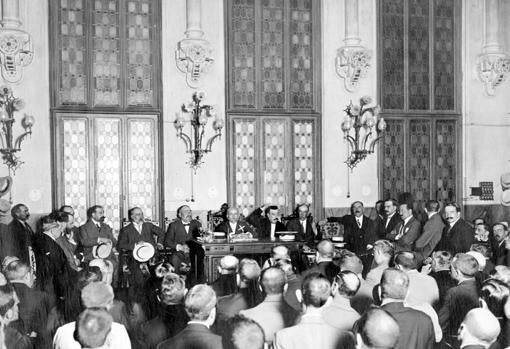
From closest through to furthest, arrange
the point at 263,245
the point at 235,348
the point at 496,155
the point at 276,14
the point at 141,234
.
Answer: the point at 235,348
the point at 263,245
the point at 141,234
the point at 276,14
the point at 496,155

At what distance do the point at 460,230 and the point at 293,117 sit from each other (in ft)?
18.6

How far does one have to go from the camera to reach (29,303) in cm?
609

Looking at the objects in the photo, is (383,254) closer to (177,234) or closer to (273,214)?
(273,214)

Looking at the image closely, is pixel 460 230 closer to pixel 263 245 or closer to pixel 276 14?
pixel 263 245

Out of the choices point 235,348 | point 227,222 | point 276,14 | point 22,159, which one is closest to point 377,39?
point 276,14

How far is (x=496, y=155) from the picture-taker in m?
16.1

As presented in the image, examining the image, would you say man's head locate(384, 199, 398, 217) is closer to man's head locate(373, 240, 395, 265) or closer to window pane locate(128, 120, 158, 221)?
window pane locate(128, 120, 158, 221)

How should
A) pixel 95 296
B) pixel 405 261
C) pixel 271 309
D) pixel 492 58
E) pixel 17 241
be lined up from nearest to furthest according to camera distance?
1. pixel 95 296
2. pixel 271 309
3. pixel 405 261
4. pixel 17 241
5. pixel 492 58

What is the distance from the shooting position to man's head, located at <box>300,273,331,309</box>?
4.50 meters

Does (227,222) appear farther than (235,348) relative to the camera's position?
Yes

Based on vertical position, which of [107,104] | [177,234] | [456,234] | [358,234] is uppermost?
[107,104]

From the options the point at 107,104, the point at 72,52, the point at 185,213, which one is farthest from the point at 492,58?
the point at 72,52

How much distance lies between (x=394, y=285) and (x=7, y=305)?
3.05 metres

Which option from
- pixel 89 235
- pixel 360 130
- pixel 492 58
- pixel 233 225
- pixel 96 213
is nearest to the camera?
pixel 89 235
